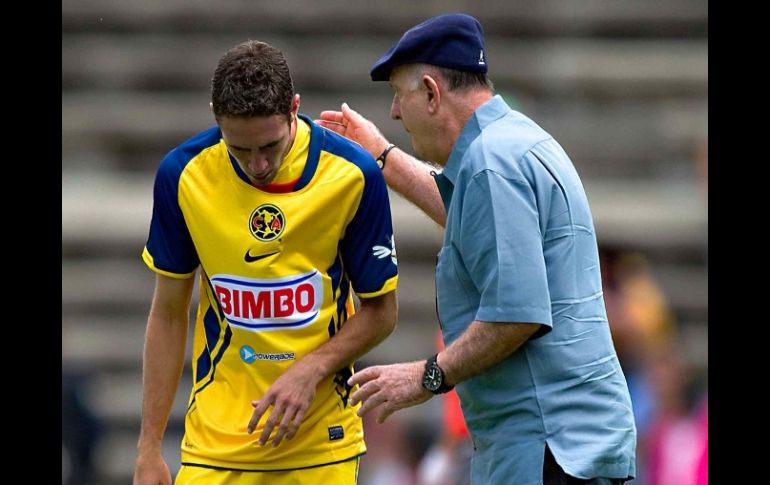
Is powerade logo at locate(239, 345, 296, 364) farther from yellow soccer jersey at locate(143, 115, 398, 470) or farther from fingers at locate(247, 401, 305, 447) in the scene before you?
fingers at locate(247, 401, 305, 447)

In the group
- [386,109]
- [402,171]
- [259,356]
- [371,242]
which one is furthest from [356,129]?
[386,109]

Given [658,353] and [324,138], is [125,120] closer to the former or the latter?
[658,353]

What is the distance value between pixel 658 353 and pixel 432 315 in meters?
2.79

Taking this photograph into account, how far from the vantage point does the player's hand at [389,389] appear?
4.08 metres

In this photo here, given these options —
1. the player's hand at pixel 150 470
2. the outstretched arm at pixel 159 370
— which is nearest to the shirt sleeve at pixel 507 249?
the outstretched arm at pixel 159 370

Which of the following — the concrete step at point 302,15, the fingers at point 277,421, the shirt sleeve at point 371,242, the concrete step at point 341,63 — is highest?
the concrete step at point 302,15

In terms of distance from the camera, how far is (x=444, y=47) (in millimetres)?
4281

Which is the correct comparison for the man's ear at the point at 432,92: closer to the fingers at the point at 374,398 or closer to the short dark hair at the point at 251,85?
the short dark hair at the point at 251,85

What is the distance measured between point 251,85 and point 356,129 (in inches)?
36.8

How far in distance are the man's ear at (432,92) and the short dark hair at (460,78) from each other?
0.04 m

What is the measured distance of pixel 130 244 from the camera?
1158cm

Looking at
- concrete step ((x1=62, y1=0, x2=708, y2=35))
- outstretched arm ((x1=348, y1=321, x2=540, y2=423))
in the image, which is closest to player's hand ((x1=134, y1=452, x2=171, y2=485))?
outstretched arm ((x1=348, y1=321, x2=540, y2=423))

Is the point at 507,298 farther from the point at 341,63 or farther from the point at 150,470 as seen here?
the point at 341,63
